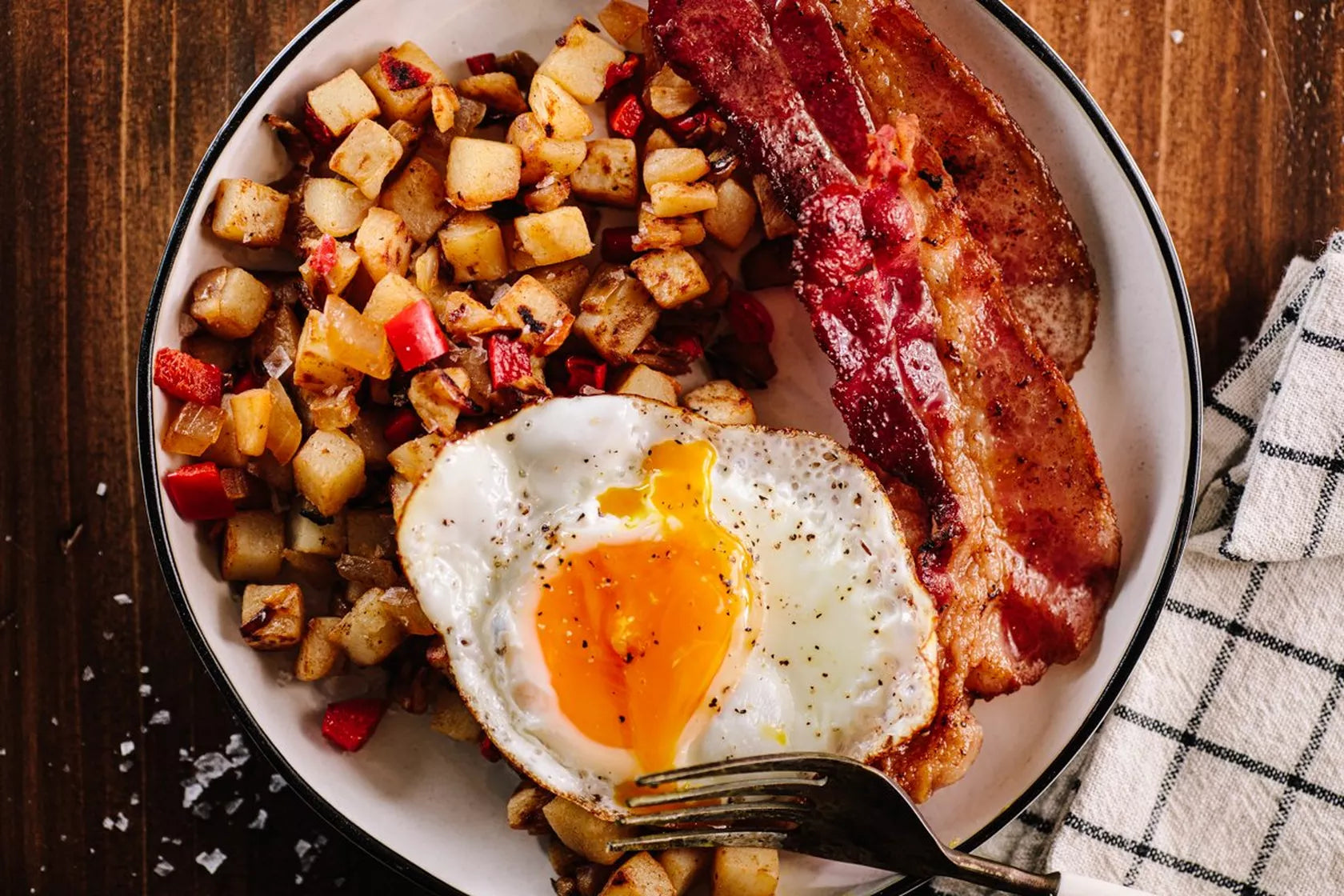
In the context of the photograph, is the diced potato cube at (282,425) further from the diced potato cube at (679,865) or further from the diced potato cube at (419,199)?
the diced potato cube at (679,865)

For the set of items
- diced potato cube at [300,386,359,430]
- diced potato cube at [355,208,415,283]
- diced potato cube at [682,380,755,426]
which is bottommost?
diced potato cube at [300,386,359,430]

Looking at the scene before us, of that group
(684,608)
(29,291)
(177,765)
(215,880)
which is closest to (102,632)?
(177,765)

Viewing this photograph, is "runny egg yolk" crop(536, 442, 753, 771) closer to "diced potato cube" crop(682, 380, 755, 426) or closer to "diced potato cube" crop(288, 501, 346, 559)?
"diced potato cube" crop(682, 380, 755, 426)

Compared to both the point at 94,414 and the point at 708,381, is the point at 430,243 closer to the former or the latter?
the point at 708,381

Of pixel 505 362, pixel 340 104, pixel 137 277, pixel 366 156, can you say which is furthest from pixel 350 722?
pixel 340 104

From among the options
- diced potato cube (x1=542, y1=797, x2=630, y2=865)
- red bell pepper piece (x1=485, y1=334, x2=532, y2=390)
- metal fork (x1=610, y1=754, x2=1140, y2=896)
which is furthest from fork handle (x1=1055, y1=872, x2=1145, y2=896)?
red bell pepper piece (x1=485, y1=334, x2=532, y2=390)

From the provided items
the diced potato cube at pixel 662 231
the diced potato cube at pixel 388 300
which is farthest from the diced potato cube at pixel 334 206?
the diced potato cube at pixel 662 231

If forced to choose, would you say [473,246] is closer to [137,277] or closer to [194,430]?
[194,430]
